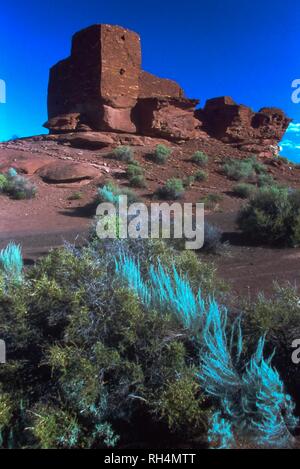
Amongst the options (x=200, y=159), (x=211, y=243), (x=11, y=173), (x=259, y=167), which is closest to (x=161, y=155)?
(x=200, y=159)

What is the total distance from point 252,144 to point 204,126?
3.81 meters

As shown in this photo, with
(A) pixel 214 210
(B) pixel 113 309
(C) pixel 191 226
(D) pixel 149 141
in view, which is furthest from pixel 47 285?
(D) pixel 149 141

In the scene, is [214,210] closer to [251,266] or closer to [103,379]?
[251,266]

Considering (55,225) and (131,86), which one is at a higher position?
(131,86)

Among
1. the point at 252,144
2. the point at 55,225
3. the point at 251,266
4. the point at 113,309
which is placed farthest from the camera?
the point at 252,144

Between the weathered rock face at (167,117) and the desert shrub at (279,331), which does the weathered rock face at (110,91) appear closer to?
the weathered rock face at (167,117)

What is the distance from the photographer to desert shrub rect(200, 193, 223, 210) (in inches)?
615

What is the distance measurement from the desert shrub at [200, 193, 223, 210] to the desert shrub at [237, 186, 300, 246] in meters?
5.19

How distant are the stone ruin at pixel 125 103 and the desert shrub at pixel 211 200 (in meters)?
9.64


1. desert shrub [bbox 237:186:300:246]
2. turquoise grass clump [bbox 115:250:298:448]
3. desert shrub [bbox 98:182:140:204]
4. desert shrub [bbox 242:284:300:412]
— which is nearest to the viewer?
turquoise grass clump [bbox 115:250:298:448]

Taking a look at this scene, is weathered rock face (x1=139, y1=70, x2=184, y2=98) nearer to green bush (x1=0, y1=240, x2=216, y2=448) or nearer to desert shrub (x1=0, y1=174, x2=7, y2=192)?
desert shrub (x1=0, y1=174, x2=7, y2=192)

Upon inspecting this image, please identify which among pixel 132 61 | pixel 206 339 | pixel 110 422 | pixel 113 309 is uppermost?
pixel 132 61

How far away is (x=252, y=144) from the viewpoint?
2783cm

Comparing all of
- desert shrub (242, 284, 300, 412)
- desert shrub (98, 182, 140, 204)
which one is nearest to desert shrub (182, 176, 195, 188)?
desert shrub (98, 182, 140, 204)
